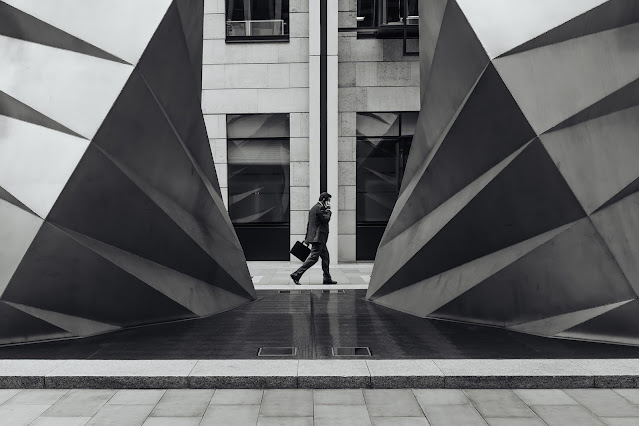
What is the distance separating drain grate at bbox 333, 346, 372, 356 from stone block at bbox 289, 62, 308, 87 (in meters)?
13.6

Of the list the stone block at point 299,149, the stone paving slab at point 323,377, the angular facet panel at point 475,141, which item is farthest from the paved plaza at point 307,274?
the stone paving slab at point 323,377

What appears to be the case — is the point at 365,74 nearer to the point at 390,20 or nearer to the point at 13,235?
the point at 390,20

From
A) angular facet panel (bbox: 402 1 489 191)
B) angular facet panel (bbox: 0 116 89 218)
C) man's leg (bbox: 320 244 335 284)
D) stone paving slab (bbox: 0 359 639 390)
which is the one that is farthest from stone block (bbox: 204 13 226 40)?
stone paving slab (bbox: 0 359 639 390)

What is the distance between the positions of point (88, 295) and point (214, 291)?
2595mm

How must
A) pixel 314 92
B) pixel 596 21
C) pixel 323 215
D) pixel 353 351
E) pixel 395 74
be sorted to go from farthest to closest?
pixel 395 74 → pixel 314 92 → pixel 323 215 → pixel 596 21 → pixel 353 351

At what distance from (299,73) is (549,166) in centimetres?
1284

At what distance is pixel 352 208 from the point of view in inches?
758

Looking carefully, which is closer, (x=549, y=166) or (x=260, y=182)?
(x=549, y=166)

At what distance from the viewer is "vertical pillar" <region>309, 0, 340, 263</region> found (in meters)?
18.5

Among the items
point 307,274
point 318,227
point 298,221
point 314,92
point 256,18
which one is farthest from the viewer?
point 256,18

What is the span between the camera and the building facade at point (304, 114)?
1900 cm

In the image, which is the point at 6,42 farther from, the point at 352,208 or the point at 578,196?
the point at 352,208

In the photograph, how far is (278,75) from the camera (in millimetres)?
19156

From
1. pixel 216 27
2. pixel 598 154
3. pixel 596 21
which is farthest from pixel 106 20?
pixel 216 27
